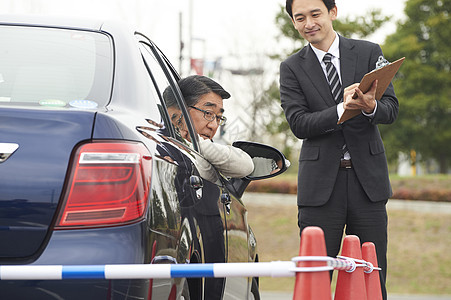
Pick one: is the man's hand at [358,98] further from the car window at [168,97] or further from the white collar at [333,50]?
the car window at [168,97]

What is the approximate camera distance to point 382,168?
3938mm

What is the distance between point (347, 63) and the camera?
397 centimetres

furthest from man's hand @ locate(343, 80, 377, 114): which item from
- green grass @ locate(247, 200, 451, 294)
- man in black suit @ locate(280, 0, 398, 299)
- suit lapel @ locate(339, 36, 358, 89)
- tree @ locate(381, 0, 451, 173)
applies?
tree @ locate(381, 0, 451, 173)

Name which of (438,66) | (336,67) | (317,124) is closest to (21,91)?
(317,124)

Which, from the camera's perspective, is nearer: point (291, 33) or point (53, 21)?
point (53, 21)

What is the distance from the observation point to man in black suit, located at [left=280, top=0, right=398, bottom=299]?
152 inches

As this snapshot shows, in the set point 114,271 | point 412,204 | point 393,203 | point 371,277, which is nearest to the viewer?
point 114,271

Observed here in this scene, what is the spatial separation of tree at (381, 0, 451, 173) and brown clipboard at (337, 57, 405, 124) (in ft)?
118

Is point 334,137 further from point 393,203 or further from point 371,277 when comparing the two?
point 393,203

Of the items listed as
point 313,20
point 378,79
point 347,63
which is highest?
point 313,20

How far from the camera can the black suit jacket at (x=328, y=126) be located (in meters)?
3.85

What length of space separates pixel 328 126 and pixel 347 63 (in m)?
0.43

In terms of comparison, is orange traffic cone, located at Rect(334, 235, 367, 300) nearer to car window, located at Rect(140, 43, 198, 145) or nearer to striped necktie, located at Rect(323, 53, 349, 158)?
car window, located at Rect(140, 43, 198, 145)

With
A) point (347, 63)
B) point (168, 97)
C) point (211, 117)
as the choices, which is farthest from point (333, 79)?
point (168, 97)
